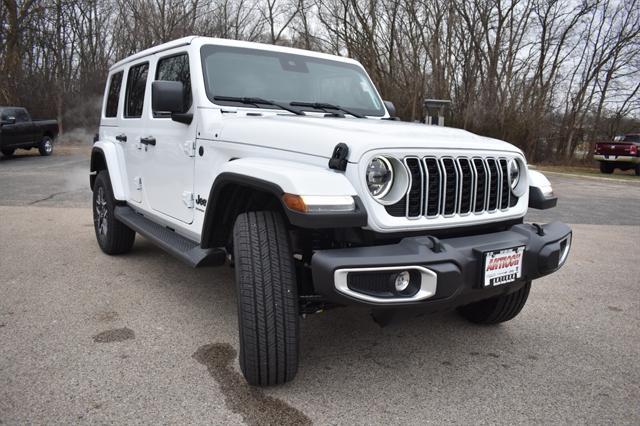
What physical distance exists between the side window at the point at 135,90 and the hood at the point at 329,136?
65.8 inches

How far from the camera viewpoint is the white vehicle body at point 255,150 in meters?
2.47

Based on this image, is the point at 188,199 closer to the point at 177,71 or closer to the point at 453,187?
the point at 177,71

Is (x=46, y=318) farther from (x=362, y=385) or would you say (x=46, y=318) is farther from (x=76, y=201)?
(x=76, y=201)

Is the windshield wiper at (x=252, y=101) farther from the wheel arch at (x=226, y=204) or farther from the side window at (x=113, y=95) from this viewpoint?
the side window at (x=113, y=95)

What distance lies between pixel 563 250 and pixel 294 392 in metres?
1.72

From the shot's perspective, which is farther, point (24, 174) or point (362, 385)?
point (24, 174)

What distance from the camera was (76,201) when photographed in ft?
30.3

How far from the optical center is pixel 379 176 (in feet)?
8.34

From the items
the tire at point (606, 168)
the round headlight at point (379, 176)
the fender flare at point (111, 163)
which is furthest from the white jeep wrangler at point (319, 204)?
the tire at point (606, 168)

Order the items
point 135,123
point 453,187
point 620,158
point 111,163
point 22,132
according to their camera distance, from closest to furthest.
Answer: point 453,187 → point 135,123 → point 111,163 → point 22,132 → point 620,158

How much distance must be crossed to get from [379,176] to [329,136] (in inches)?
12.7

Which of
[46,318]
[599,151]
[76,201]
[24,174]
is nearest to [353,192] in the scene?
[46,318]

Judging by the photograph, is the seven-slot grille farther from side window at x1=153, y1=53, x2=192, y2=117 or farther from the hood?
side window at x1=153, y1=53, x2=192, y2=117

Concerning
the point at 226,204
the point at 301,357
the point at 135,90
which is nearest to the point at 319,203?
the point at 226,204
